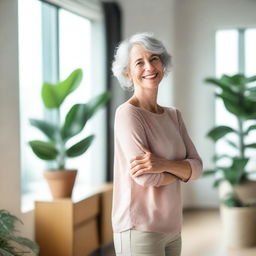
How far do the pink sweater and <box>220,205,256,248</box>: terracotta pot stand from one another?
3163 millimetres

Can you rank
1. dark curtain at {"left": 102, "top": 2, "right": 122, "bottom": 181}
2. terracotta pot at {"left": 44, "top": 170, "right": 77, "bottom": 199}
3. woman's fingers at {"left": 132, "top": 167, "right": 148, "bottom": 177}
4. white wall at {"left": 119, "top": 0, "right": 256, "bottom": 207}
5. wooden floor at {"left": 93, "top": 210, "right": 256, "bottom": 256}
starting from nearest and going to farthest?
woman's fingers at {"left": 132, "top": 167, "right": 148, "bottom": 177}
terracotta pot at {"left": 44, "top": 170, "right": 77, "bottom": 199}
wooden floor at {"left": 93, "top": 210, "right": 256, "bottom": 256}
dark curtain at {"left": 102, "top": 2, "right": 122, "bottom": 181}
white wall at {"left": 119, "top": 0, "right": 256, "bottom": 207}

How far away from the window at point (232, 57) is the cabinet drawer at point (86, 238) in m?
2.75

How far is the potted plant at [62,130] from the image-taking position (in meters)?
3.82

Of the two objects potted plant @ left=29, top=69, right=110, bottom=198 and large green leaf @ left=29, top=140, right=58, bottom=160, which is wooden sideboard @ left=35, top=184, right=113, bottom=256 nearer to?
potted plant @ left=29, top=69, right=110, bottom=198

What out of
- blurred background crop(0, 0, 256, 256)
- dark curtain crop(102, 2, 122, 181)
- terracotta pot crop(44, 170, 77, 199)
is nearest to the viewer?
blurred background crop(0, 0, 256, 256)

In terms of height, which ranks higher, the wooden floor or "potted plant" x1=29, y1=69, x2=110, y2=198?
"potted plant" x1=29, y1=69, x2=110, y2=198

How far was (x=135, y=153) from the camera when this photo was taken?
5.17 feet

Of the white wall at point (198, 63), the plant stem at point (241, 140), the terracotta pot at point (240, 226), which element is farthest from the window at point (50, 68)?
the plant stem at point (241, 140)

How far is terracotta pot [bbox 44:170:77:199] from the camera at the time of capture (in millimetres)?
3896

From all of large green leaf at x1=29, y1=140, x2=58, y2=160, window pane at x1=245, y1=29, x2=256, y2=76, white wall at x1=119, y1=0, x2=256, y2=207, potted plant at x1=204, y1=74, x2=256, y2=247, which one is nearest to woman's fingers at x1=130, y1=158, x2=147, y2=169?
large green leaf at x1=29, y1=140, x2=58, y2=160

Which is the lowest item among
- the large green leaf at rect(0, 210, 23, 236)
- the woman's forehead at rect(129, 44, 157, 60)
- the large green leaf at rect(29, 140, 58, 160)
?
the large green leaf at rect(0, 210, 23, 236)

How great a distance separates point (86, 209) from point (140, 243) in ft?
8.40

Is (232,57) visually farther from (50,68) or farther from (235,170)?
(50,68)

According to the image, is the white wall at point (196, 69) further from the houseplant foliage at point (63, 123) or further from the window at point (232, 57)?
the houseplant foliage at point (63, 123)
